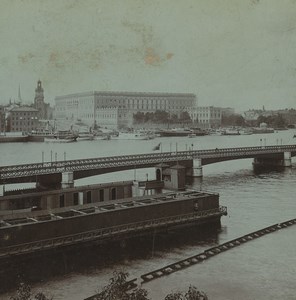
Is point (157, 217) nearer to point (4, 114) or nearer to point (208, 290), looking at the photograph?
point (208, 290)

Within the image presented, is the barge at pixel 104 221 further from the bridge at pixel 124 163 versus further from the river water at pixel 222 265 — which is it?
the bridge at pixel 124 163

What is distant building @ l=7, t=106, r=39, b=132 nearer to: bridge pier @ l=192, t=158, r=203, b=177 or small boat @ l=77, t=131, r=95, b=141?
small boat @ l=77, t=131, r=95, b=141

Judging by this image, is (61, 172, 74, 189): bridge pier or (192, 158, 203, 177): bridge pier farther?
(192, 158, 203, 177): bridge pier

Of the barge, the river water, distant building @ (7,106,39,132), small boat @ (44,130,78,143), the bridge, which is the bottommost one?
the river water

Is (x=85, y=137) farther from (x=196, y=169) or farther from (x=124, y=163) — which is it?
(x=124, y=163)

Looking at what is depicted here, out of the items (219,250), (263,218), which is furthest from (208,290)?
(263,218)

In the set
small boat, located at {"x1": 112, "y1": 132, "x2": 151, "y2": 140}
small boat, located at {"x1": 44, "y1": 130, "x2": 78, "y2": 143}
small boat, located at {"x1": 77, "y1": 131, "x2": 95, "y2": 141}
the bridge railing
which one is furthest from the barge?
small boat, located at {"x1": 77, "y1": 131, "x2": 95, "y2": 141}

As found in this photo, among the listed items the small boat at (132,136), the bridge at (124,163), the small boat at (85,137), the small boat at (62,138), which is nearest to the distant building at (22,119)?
the small boat at (85,137)

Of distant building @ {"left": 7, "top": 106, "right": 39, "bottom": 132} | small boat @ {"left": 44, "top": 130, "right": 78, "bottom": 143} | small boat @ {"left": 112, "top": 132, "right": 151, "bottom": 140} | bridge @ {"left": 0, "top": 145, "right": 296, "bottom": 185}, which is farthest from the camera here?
distant building @ {"left": 7, "top": 106, "right": 39, "bottom": 132}
